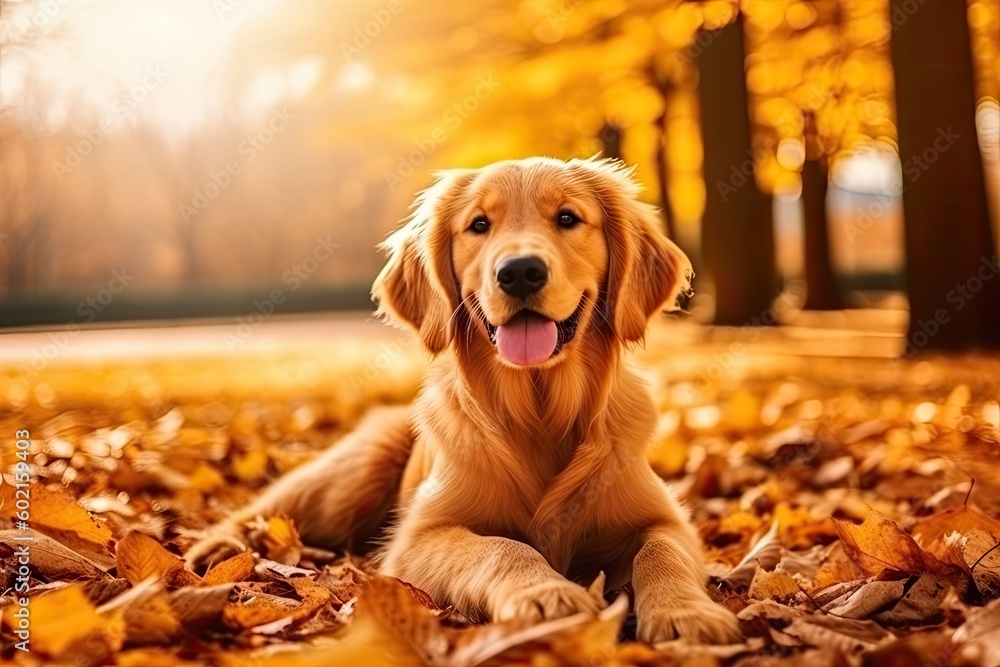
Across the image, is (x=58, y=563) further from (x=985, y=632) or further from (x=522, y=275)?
(x=985, y=632)

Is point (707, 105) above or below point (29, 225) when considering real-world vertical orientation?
above

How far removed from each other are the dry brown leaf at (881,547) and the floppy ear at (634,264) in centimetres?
104

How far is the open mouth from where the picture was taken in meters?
3.02

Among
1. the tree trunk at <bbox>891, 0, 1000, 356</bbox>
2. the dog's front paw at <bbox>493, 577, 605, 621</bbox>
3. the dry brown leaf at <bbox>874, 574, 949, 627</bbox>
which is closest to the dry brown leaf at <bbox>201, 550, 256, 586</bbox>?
the dog's front paw at <bbox>493, 577, 605, 621</bbox>

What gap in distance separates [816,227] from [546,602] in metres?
16.2

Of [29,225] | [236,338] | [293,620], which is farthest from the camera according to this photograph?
[29,225]

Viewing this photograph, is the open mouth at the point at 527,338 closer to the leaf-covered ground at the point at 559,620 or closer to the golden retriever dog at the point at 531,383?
the golden retriever dog at the point at 531,383

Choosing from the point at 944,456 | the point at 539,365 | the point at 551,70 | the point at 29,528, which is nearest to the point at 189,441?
the point at 29,528

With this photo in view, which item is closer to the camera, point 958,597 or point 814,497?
point 958,597

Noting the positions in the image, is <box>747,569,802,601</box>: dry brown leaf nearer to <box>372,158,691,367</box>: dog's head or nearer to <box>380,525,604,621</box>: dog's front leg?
→ <box>380,525,604,621</box>: dog's front leg

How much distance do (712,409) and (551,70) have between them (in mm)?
7789

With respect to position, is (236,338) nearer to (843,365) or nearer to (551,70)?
(551,70)

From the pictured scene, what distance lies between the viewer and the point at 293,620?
2.39 metres

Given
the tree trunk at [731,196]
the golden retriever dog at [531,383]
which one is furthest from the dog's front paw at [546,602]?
the tree trunk at [731,196]
